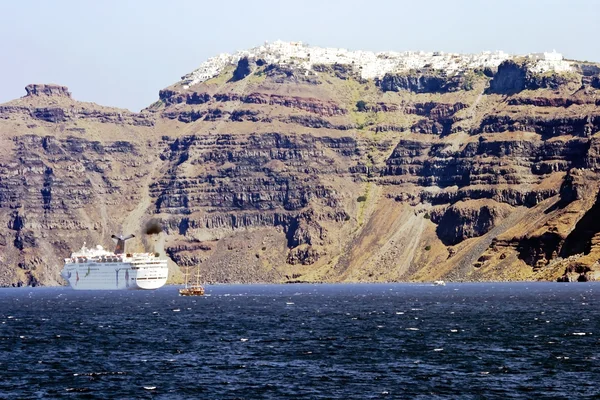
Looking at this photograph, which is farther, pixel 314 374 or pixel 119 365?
pixel 119 365

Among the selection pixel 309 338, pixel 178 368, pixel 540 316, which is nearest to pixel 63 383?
pixel 178 368

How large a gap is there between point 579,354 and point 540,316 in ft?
186

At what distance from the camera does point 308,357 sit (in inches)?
4358

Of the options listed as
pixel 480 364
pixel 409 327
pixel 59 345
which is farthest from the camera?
pixel 409 327

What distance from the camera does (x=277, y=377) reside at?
3816 inches

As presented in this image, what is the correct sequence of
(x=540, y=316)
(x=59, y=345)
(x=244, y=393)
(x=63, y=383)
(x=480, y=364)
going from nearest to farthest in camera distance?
(x=244, y=393) → (x=63, y=383) → (x=480, y=364) → (x=59, y=345) → (x=540, y=316)

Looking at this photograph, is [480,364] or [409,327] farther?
[409,327]

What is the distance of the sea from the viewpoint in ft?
294

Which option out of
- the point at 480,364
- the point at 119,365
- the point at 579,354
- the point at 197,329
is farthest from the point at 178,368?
the point at 197,329

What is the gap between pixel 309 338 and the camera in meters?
131

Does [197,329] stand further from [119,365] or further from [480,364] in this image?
[480,364]

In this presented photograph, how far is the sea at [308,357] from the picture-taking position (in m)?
89.8

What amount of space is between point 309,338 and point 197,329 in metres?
21.8

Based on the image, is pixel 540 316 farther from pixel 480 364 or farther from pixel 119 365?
pixel 119 365
